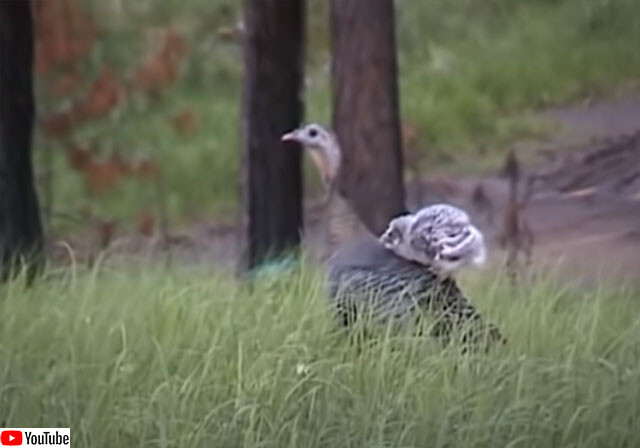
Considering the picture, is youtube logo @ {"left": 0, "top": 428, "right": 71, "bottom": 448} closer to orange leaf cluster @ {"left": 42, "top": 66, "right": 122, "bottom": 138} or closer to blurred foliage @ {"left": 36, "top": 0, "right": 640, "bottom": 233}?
blurred foliage @ {"left": 36, "top": 0, "right": 640, "bottom": 233}

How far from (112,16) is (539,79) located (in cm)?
149

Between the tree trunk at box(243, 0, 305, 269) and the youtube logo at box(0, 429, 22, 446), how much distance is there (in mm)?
1624

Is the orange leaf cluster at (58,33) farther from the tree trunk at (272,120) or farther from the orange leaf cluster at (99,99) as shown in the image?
the tree trunk at (272,120)

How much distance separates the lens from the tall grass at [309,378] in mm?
4488

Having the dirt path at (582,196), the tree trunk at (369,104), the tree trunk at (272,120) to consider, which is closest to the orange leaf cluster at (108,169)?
the tree trunk at (272,120)

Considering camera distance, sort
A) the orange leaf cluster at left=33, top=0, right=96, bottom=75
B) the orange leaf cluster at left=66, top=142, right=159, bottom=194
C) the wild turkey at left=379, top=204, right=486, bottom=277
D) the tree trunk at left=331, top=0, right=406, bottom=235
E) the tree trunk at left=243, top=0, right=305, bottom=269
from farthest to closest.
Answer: the orange leaf cluster at left=33, top=0, right=96, bottom=75 < the orange leaf cluster at left=66, top=142, right=159, bottom=194 < the tree trunk at left=243, top=0, right=305, bottom=269 < the tree trunk at left=331, top=0, right=406, bottom=235 < the wild turkey at left=379, top=204, right=486, bottom=277

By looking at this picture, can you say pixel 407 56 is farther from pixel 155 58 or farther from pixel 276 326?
pixel 276 326

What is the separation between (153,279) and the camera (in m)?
5.77

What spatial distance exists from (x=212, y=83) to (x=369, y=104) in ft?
2.36

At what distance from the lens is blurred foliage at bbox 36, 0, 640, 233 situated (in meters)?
5.75

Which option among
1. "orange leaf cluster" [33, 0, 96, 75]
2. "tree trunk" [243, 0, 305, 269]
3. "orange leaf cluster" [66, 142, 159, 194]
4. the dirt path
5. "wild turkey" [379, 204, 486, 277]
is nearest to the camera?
"wild turkey" [379, 204, 486, 277]

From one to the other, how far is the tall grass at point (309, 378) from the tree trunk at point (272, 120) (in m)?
0.80

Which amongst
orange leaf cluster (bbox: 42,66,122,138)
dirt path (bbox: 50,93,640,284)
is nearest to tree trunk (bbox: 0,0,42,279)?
orange leaf cluster (bbox: 42,66,122,138)

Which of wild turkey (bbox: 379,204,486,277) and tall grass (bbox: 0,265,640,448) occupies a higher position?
wild turkey (bbox: 379,204,486,277)
